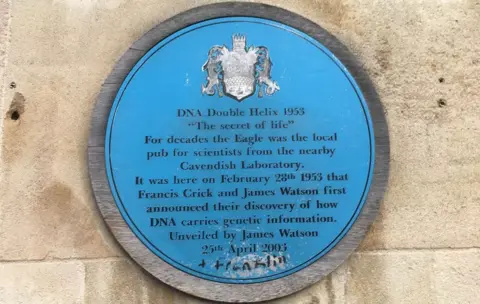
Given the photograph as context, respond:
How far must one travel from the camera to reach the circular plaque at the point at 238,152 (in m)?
2.30

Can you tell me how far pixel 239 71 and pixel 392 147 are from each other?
860 millimetres

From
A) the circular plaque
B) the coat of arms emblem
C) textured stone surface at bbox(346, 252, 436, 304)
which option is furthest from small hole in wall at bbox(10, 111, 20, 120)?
textured stone surface at bbox(346, 252, 436, 304)

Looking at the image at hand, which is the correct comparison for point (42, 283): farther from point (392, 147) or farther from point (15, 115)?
point (392, 147)

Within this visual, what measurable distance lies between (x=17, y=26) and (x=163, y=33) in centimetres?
78

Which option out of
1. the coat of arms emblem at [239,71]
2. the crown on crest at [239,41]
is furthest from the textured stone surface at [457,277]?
the crown on crest at [239,41]

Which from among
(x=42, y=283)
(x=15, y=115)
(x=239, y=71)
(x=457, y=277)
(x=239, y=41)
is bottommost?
(x=457, y=277)

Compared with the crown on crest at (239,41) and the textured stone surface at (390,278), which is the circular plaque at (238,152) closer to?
the crown on crest at (239,41)

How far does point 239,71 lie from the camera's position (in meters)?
2.47

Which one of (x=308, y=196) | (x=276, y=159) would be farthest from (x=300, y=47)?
(x=308, y=196)

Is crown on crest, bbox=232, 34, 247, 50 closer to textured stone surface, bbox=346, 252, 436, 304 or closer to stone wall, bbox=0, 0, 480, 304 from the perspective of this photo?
stone wall, bbox=0, 0, 480, 304

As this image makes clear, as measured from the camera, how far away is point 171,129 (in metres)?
2.40

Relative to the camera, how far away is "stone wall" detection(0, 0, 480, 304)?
7.64ft

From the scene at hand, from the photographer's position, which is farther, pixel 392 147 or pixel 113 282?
pixel 392 147

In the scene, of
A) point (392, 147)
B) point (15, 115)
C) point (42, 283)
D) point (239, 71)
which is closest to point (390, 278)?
point (392, 147)
